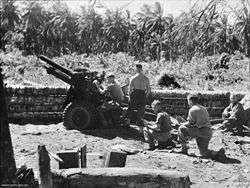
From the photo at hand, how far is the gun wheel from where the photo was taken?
1135 centimetres

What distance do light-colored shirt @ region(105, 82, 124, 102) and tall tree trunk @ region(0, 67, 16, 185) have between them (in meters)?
5.52

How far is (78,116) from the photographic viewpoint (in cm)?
1139

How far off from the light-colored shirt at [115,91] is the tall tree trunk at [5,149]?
18.1ft

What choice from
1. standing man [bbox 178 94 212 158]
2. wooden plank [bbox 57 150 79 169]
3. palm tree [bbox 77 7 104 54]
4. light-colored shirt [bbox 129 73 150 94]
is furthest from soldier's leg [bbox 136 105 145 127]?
palm tree [bbox 77 7 104 54]

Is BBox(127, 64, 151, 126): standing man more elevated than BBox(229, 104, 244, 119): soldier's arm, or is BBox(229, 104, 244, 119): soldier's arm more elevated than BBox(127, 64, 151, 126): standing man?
BBox(127, 64, 151, 126): standing man

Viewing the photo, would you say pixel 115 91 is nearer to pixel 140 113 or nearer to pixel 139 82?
pixel 139 82


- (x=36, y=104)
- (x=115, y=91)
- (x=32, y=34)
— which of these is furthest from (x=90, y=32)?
(x=115, y=91)

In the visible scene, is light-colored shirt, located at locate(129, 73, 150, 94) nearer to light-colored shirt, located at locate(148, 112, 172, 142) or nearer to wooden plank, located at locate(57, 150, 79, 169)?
light-colored shirt, located at locate(148, 112, 172, 142)

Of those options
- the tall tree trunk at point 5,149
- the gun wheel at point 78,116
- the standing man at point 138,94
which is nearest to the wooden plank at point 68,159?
the tall tree trunk at point 5,149

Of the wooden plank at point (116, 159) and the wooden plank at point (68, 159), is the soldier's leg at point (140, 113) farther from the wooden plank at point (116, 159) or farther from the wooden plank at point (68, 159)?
the wooden plank at point (68, 159)

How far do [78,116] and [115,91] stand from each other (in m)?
1.07

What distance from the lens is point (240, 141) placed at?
10.5m

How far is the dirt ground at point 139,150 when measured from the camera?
797cm

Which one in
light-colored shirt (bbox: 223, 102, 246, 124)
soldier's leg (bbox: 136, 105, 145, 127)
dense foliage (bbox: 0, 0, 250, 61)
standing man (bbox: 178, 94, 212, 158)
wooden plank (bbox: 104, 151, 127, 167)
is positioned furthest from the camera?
dense foliage (bbox: 0, 0, 250, 61)
